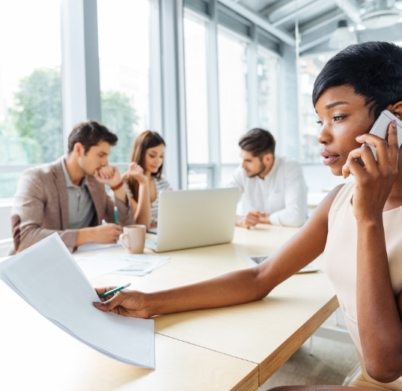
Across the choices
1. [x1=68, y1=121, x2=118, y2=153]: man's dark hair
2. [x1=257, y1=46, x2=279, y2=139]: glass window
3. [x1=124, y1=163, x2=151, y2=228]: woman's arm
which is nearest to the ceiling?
[x1=257, y1=46, x2=279, y2=139]: glass window

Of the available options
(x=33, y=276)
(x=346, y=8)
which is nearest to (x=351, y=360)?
(x=33, y=276)

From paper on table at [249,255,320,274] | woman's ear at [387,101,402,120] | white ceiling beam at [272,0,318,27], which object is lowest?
paper on table at [249,255,320,274]

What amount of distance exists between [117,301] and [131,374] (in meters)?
0.20

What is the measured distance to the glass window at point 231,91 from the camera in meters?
4.64

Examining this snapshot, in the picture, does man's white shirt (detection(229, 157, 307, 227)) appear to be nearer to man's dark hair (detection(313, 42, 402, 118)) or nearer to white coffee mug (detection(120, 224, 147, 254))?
white coffee mug (detection(120, 224, 147, 254))

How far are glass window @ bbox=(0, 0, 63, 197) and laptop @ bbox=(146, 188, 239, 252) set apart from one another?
1.85 m

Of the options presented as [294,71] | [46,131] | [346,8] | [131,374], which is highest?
[346,8]

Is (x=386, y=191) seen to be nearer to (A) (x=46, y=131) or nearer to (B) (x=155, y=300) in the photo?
(B) (x=155, y=300)

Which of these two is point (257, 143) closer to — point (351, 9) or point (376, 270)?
point (376, 270)

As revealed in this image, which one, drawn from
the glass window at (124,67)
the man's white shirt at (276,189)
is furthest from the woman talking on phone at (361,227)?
the glass window at (124,67)

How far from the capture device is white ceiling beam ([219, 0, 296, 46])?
4410 mm

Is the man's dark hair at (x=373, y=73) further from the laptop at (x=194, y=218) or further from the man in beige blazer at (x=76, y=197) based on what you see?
the man in beige blazer at (x=76, y=197)

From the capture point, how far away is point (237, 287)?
97cm

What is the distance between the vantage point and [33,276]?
26.1 inches
